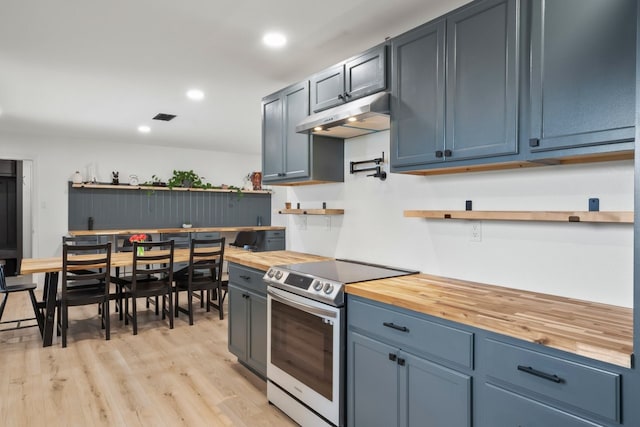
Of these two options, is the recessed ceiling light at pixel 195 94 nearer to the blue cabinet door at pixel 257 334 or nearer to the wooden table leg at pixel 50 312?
the wooden table leg at pixel 50 312

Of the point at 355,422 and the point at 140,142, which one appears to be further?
the point at 140,142

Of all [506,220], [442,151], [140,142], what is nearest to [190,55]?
[442,151]

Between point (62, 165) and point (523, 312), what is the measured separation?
23.9 feet

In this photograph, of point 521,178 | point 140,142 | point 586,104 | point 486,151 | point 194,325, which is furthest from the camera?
point 140,142

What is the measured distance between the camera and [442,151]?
209cm

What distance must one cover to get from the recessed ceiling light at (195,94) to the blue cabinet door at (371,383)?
10.1 ft

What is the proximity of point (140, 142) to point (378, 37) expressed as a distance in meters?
5.62

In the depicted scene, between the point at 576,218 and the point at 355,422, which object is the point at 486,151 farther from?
the point at 355,422

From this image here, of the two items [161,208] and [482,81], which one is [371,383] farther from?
[161,208]

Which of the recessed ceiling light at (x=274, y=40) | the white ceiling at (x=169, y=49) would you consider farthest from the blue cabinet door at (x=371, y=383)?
the recessed ceiling light at (x=274, y=40)

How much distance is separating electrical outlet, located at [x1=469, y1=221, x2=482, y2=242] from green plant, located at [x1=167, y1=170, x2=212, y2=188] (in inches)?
250

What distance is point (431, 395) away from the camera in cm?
170

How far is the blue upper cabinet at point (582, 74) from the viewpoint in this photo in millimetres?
1471

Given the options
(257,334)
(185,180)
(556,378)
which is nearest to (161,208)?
(185,180)
